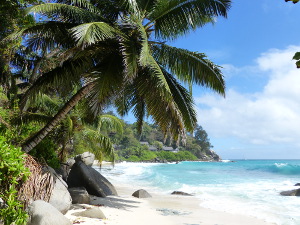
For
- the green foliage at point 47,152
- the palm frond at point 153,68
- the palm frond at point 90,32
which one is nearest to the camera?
the palm frond at point 90,32

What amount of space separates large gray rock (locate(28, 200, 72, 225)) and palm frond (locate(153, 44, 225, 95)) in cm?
575

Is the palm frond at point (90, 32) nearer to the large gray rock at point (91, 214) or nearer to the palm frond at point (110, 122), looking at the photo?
the large gray rock at point (91, 214)

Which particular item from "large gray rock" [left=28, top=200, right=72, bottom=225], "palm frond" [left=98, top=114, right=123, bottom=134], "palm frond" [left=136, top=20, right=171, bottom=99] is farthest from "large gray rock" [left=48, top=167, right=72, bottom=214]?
"palm frond" [left=98, top=114, right=123, bottom=134]

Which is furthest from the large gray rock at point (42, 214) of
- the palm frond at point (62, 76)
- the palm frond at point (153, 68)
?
the palm frond at point (62, 76)

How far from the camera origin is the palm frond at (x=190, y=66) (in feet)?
29.8

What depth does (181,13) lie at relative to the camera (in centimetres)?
923

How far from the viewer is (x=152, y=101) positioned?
8.55 m

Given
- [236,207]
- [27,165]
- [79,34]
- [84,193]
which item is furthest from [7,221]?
[236,207]

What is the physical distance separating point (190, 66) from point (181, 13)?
1.68 metres

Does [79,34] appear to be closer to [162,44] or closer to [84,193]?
[162,44]

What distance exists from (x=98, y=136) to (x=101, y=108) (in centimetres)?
527

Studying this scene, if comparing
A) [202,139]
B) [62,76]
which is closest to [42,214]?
[62,76]

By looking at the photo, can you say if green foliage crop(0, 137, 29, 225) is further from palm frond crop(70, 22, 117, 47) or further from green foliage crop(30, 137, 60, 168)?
green foliage crop(30, 137, 60, 168)

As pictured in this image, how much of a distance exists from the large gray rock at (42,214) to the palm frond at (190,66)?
5.75 m
